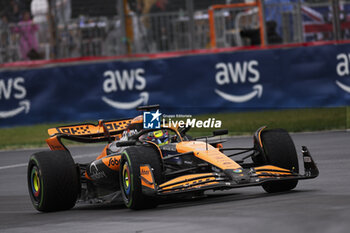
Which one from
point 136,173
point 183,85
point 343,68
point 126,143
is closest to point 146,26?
point 183,85

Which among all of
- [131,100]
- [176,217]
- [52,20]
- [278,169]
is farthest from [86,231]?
[52,20]

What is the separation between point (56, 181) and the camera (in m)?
9.62

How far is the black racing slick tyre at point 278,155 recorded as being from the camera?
935 cm

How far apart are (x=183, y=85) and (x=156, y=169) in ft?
37.2

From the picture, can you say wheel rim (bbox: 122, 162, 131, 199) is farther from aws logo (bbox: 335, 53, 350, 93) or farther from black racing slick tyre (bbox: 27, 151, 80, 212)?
aws logo (bbox: 335, 53, 350, 93)

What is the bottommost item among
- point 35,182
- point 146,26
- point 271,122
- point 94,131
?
point 271,122

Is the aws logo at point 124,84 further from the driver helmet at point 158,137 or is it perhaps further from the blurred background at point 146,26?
the driver helmet at point 158,137

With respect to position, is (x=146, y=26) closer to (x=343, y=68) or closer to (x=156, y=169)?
(x=343, y=68)

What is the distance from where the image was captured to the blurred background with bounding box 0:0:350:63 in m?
20.5

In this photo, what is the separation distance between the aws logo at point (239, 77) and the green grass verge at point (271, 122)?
0.43 metres

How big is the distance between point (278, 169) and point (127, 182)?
1698 millimetres

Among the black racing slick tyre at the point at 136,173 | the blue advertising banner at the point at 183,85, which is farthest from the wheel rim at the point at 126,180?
the blue advertising banner at the point at 183,85

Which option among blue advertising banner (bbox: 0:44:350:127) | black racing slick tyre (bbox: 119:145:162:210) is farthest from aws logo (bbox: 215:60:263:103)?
black racing slick tyre (bbox: 119:145:162:210)

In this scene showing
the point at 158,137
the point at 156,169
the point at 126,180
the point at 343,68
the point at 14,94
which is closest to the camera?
the point at 156,169
